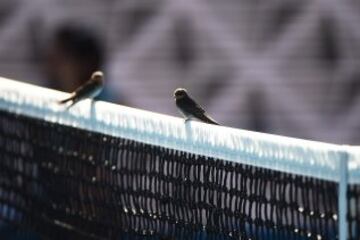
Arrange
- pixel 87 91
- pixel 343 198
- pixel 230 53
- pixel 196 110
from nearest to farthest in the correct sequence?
pixel 343 198 < pixel 196 110 < pixel 87 91 < pixel 230 53

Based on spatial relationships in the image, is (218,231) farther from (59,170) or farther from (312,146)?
(59,170)

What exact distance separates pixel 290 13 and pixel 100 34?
125 centimetres

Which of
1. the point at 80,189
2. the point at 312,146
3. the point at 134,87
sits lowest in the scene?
the point at 134,87

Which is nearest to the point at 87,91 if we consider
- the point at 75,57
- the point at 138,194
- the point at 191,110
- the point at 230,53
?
the point at 191,110

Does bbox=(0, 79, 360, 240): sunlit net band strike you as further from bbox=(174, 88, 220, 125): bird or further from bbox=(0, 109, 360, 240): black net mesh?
bbox=(174, 88, 220, 125): bird

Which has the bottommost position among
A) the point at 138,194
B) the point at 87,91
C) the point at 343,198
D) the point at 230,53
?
the point at 230,53

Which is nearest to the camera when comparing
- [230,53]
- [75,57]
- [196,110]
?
[196,110]

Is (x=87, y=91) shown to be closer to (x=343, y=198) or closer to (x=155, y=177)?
(x=155, y=177)

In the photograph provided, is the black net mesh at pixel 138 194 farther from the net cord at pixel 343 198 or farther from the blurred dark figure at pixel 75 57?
Result: the blurred dark figure at pixel 75 57

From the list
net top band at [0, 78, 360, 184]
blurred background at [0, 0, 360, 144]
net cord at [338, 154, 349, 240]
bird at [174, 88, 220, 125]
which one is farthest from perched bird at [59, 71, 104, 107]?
blurred background at [0, 0, 360, 144]

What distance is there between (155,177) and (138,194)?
148mm

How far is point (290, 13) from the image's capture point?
9.06 meters

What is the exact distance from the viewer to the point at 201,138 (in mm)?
3938

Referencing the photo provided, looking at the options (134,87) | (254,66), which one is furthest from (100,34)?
(254,66)
